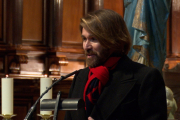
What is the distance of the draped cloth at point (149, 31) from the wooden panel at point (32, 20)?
126 centimetres

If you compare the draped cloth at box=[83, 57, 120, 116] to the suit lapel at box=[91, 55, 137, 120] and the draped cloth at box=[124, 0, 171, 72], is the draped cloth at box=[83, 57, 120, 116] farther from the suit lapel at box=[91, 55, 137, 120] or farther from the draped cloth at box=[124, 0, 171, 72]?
the draped cloth at box=[124, 0, 171, 72]

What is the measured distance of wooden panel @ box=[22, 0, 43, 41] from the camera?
3594mm

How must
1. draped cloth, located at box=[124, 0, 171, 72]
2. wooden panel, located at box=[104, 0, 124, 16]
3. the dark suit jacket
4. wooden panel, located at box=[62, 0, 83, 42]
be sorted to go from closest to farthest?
1. the dark suit jacket
2. draped cloth, located at box=[124, 0, 171, 72]
3. wooden panel, located at box=[62, 0, 83, 42]
4. wooden panel, located at box=[104, 0, 124, 16]

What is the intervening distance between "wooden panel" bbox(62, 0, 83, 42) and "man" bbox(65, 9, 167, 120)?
2.16 m

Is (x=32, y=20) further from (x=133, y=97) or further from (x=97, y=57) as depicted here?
(x=133, y=97)

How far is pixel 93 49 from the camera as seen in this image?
1560 mm

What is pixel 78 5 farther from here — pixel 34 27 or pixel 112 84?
pixel 112 84

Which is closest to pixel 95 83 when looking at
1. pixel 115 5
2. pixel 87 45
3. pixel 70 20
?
pixel 87 45

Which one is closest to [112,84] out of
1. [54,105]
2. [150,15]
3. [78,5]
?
[54,105]

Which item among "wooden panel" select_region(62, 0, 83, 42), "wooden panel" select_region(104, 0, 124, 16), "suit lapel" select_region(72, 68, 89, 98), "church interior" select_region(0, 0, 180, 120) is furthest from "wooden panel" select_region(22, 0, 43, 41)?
"suit lapel" select_region(72, 68, 89, 98)

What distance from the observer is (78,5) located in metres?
3.88

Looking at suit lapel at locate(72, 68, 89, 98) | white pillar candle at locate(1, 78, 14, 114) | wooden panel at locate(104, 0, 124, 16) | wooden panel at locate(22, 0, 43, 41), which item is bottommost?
white pillar candle at locate(1, 78, 14, 114)

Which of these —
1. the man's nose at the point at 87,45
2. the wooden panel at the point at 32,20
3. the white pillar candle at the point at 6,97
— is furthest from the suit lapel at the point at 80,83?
the wooden panel at the point at 32,20

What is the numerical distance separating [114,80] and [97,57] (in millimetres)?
150
